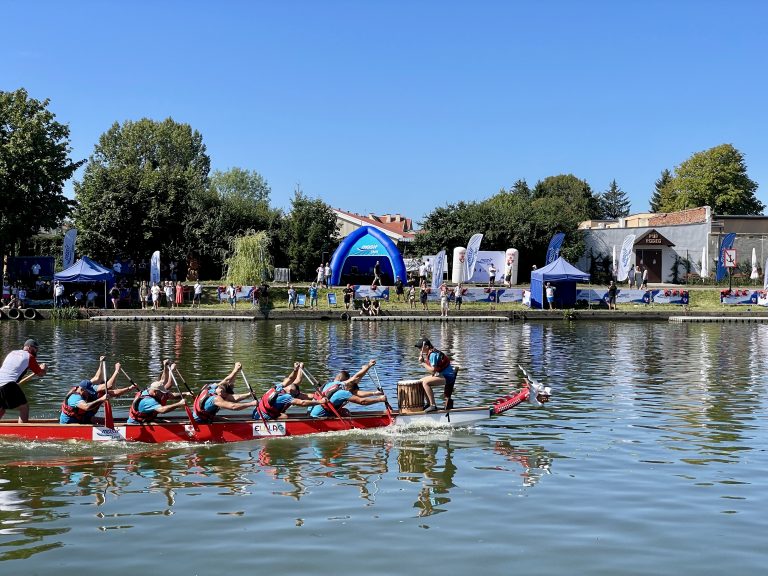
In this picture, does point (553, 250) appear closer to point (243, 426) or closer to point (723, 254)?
point (723, 254)

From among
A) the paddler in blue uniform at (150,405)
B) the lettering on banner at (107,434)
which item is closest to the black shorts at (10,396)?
the lettering on banner at (107,434)

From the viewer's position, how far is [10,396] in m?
15.3

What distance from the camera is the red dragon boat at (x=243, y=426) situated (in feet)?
47.9

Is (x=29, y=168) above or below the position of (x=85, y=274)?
above

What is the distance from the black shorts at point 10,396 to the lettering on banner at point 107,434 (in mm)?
1907

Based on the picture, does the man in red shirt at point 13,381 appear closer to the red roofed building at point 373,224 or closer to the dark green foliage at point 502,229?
the dark green foliage at point 502,229

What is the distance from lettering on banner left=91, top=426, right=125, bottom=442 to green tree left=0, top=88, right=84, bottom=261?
35038mm

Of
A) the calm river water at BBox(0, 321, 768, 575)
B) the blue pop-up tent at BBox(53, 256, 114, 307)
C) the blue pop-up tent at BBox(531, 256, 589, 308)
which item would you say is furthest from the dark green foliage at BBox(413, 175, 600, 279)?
the calm river water at BBox(0, 321, 768, 575)

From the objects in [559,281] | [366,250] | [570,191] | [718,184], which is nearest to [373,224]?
[570,191]

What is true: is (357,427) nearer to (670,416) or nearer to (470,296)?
(670,416)

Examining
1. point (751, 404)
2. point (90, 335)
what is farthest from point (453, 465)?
point (90, 335)

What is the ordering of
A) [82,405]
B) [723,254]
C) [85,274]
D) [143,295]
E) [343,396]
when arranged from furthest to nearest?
[723,254]
[143,295]
[85,274]
[343,396]
[82,405]

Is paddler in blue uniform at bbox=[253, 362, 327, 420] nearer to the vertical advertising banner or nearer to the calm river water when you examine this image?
the calm river water

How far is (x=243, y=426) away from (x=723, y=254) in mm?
47073
